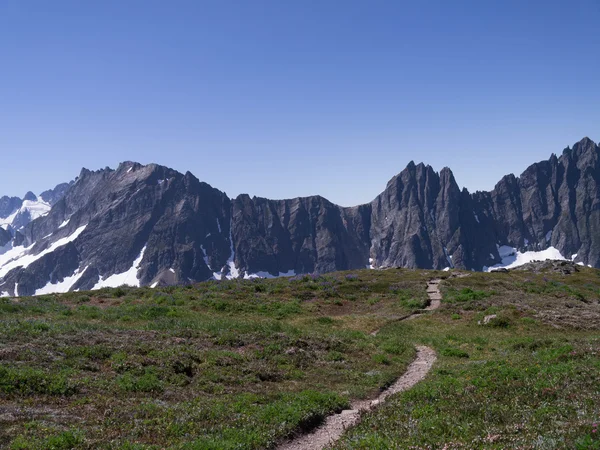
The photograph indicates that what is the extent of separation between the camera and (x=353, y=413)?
643 inches

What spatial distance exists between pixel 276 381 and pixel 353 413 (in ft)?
17.0

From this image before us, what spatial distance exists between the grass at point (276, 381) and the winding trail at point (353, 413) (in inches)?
17.0

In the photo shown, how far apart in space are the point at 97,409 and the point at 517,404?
534 inches

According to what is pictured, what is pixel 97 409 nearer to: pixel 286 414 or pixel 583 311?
pixel 286 414

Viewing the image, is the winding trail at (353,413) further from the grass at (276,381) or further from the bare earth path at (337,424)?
the grass at (276,381)

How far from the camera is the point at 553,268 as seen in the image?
83625 millimetres

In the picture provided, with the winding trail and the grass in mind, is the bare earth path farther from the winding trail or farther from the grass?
the grass

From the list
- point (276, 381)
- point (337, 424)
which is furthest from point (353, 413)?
point (276, 381)

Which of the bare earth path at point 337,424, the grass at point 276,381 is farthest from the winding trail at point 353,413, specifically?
the grass at point 276,381

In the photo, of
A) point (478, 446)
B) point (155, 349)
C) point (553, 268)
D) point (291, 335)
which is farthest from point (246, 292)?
point (553, 268)

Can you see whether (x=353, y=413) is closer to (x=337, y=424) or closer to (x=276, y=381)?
(x=337, y=424)

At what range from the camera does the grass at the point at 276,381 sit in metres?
11.5

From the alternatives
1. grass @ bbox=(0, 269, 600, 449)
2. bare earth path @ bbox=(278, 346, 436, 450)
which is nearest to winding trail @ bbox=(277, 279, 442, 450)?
bare earth path @ bbox=(278, 346, 436, 450)

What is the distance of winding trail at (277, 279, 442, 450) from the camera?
532 inches
